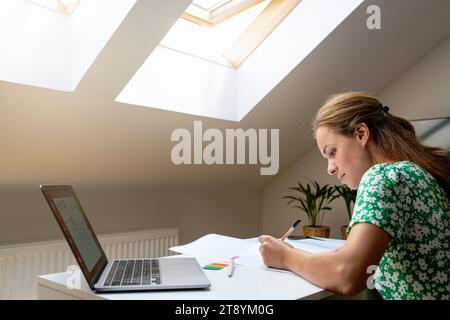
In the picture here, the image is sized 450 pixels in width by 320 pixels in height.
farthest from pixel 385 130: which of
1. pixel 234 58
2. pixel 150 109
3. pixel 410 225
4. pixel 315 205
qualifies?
pixel 315 205

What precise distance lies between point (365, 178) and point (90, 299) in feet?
2.18

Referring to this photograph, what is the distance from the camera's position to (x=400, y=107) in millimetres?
3365

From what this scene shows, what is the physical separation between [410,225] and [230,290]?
430mm

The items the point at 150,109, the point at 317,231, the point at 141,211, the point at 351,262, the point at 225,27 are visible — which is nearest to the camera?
the point at 351,262

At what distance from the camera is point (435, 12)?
2.76 meters

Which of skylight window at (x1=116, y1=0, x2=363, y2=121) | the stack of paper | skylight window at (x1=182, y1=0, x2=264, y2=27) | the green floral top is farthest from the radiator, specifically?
the green floral top

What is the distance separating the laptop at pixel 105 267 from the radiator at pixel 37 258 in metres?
1.25

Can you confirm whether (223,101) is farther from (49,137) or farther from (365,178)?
(365,178)

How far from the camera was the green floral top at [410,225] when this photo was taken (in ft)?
2.79

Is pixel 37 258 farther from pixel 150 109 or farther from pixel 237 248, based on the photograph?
pixel 237 248

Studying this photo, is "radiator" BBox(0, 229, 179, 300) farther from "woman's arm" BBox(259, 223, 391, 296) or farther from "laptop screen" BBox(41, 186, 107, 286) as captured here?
"woman's arm" BBox(259, 223, 391, 296)
